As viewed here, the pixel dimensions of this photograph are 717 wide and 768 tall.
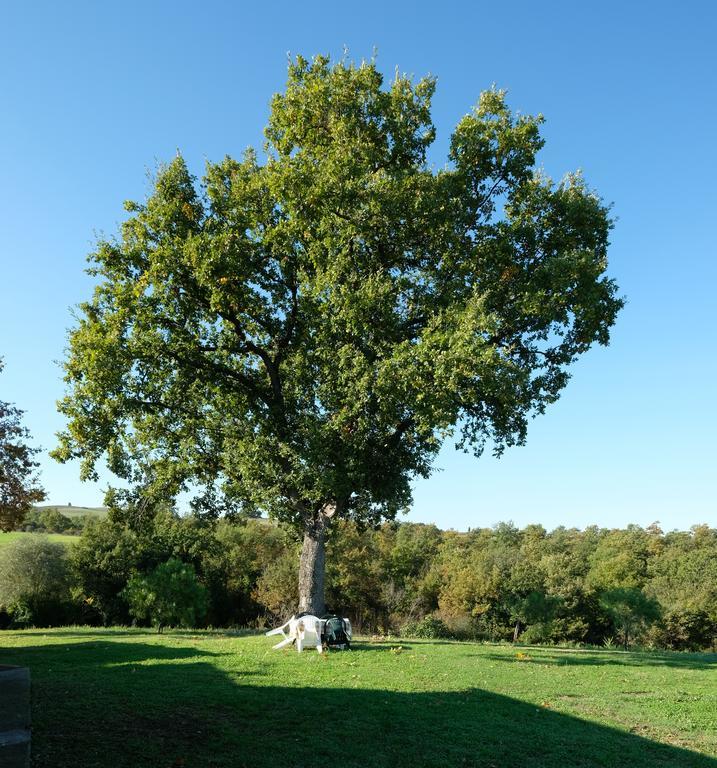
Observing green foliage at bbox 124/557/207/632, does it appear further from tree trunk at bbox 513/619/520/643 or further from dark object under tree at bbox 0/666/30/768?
tree trunk at bbox 513/619/520/643

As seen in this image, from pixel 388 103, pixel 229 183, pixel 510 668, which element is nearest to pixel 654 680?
pixel 510 668

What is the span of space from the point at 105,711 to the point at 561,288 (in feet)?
47.0

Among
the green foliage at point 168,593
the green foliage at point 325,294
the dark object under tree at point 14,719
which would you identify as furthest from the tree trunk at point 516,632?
the dark object under tree at point 14,719

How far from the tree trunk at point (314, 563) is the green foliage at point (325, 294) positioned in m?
0.27

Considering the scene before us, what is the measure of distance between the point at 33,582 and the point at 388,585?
31356mm

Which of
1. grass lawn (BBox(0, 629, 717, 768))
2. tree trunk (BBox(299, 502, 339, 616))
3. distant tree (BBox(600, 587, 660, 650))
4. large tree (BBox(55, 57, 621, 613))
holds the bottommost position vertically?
distant tree (BBox(600, 587, 660, 650))

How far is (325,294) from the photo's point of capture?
1716 centimetres

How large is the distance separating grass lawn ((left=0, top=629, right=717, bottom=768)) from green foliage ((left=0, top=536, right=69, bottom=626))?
35.2 metres

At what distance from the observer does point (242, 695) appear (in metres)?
10.0

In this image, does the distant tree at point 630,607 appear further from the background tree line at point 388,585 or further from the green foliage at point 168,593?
the green foliage at point 168,593

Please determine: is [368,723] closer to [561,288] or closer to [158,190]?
[561,288]

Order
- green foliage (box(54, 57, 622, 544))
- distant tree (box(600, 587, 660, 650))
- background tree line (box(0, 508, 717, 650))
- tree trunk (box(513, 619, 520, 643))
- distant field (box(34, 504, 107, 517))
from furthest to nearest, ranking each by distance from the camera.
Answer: distant field (box(34, 504, 107, 517)) < tree trunk (box(513, 619, 520, 643)) < background tree line (box(0, 508, 717, 650)) < distant tree (box(600, 587, 660, 650)) < green foliage (box(54, 57, 622, 544))

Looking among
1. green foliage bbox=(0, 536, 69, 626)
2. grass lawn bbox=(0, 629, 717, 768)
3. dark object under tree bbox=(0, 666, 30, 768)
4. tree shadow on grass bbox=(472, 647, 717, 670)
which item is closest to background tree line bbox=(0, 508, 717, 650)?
green foliage bbox=(0, 536, 69, 626)

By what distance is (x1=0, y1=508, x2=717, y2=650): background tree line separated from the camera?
46750 millimetres
